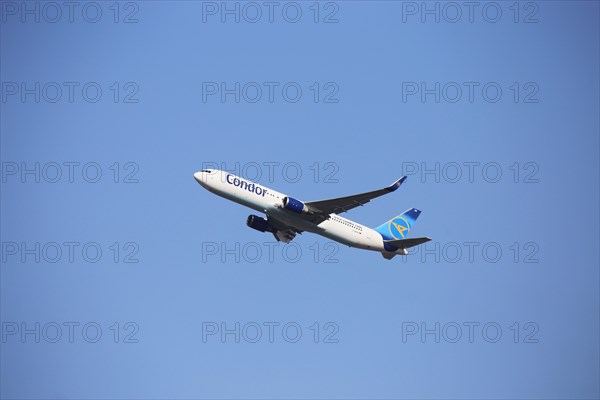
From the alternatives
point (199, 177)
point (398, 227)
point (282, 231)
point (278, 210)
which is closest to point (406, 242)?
point (398, 227)

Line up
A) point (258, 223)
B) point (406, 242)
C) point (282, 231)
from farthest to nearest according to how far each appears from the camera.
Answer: point (282, 231) < point (258, 223) < point (406, 242)

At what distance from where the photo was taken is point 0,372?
8700cm

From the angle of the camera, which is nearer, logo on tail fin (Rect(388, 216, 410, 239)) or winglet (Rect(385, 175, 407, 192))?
winglet (Rect(385, 175, 407, 192))

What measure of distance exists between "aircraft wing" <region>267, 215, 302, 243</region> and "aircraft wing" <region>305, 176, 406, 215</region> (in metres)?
5.72

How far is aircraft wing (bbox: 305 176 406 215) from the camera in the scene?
55438 millimetres

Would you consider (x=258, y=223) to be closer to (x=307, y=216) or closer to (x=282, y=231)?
(x=282, y=231)

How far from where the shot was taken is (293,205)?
183 feet

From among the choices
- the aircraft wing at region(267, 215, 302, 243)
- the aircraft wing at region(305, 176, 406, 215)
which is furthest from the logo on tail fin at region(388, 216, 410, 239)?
the aircraft wing at region(305, 176, 406, 215)

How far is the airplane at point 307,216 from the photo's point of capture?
5400 centimetres

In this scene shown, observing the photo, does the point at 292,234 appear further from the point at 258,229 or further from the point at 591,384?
the point at 591,384

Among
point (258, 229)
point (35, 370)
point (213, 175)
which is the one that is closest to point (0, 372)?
point (35, 370)

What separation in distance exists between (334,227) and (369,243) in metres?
3.75

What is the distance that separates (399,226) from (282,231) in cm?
1076

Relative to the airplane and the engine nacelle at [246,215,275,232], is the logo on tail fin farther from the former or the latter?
the engine nacelle at [246,215,275,232]
